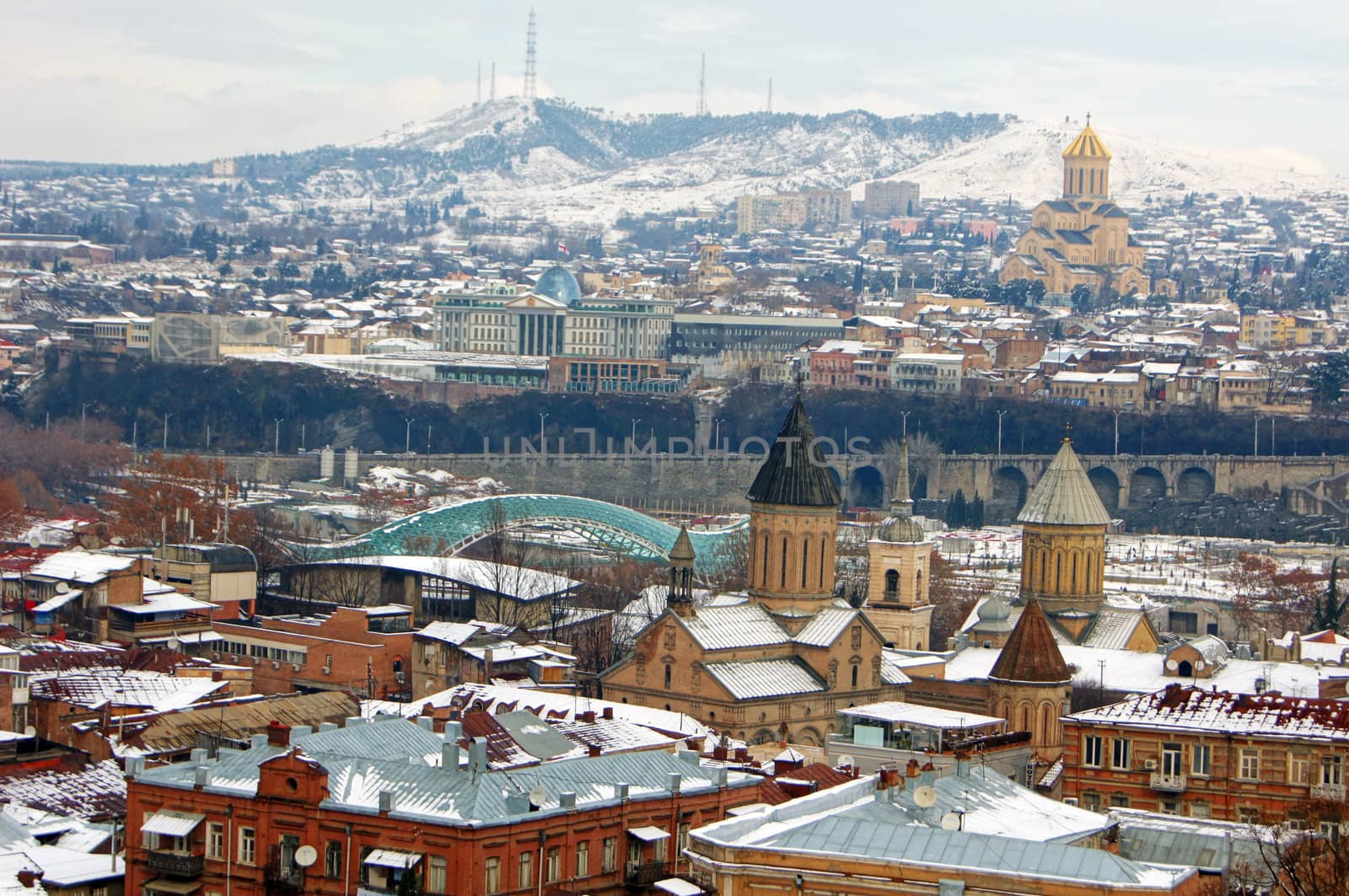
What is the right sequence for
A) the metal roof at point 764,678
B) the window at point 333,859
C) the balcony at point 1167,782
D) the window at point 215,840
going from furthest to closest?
the metal roof at point 764,678
the balcony at point 1167,782
the window at point 215,840
the window at point 333,859

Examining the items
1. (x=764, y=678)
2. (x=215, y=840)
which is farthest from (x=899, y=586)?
(x=215, y=840)

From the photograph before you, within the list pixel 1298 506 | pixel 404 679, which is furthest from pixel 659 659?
pixel 1298 506

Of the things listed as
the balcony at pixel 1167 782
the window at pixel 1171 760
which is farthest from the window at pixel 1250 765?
the window at pixel 1171 760

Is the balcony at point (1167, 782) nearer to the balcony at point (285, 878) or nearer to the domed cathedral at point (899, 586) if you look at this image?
the balcony at point (285, 878)

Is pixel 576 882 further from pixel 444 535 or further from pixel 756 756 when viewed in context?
pixel 444 535

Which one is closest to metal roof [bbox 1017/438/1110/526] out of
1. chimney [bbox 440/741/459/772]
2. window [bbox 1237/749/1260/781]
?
window [bbox 1237/749/1260/781]

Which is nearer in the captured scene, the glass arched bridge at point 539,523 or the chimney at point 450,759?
the chimney at point 450,759

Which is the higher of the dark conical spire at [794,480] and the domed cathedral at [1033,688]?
the dark conical spire at [794,480]
